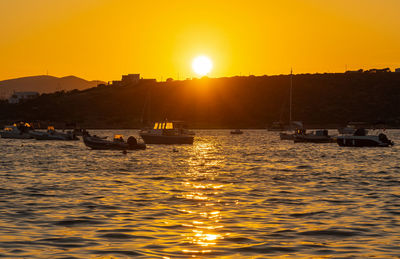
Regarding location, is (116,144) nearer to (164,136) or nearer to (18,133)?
(164,136)

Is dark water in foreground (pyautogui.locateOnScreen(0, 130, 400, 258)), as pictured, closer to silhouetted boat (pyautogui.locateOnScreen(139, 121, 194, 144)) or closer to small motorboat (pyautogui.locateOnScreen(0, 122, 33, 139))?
silhouetted boat (pyautogui.locateOnScreen(139, 121, 194, 144))

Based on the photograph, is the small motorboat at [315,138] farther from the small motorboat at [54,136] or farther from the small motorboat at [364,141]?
the small motorboat at [54,136]

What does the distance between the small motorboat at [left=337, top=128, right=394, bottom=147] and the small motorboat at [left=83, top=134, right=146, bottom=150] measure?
99.7 ft

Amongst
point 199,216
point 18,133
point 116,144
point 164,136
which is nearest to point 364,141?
point 164,136

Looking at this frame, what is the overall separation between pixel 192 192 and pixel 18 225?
1136cm

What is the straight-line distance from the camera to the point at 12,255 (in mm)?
15258

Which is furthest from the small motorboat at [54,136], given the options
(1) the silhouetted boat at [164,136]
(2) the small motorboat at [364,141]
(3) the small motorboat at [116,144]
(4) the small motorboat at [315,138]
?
(2) the small motorboat at [364,141]

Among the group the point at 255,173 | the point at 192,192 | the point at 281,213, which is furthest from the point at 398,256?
the point at 255,173

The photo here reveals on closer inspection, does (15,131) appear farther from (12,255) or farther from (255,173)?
(12,255)

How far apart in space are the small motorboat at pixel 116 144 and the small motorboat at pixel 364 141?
99.7ft

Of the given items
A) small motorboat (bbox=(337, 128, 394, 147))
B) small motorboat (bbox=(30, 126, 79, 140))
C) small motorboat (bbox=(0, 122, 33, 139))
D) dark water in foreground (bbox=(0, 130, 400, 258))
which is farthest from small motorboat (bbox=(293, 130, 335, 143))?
dark water in foreground (bbox=(0, 130, 400, 258))

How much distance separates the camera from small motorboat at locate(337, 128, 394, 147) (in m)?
84.2

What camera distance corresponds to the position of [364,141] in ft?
279

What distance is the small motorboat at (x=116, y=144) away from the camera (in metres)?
71.9
